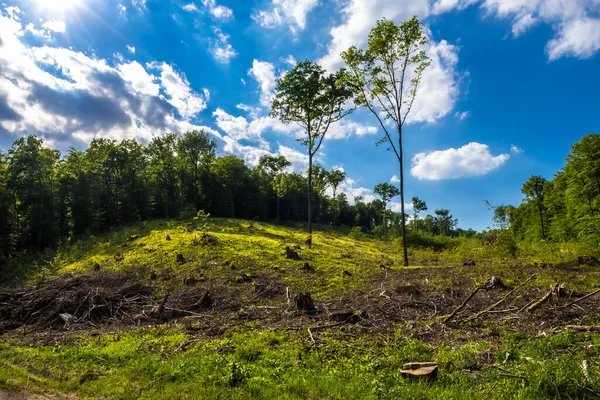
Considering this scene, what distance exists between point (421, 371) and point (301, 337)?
3.66 m

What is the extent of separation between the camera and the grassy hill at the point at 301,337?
230 inches

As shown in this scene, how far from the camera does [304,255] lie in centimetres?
2480

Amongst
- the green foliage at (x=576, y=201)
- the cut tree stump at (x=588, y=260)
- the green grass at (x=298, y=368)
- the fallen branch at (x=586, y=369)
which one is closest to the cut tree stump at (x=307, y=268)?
the green grass at (x=298, y=368)

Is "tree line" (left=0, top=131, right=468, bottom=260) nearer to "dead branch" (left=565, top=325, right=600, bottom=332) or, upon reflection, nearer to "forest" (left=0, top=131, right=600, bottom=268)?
"forest" (left=0, top=131, right=600, bottom=268)

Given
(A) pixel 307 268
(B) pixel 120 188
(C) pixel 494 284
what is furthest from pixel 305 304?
(B) pixel 120 188

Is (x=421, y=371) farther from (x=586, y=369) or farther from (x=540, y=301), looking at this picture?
(x=540, y=301)

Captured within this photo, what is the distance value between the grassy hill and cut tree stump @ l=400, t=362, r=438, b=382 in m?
0.17

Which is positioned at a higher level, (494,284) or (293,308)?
(494,284)

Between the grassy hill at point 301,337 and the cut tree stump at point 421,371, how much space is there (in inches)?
6.6

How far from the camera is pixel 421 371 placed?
598 cm

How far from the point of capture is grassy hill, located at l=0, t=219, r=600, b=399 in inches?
230

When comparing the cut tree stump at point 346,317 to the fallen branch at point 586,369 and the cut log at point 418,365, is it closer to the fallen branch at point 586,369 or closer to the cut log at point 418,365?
the cut log at point 418,365

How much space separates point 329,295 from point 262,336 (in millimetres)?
5592

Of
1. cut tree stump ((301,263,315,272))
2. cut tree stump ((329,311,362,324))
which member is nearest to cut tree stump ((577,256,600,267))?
cut tree stump ((301,263,315,272))
